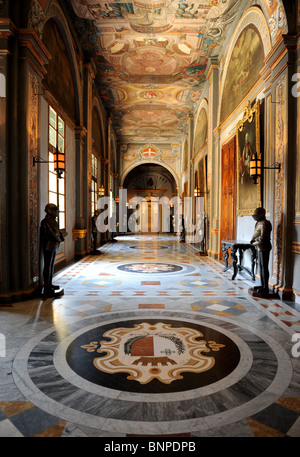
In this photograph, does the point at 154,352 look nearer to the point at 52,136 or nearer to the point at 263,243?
the point at 263,243

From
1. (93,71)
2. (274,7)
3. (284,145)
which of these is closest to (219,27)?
(274,7)

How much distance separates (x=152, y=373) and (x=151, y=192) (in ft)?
81.1

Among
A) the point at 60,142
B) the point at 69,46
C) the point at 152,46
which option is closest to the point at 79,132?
the point at 60,142

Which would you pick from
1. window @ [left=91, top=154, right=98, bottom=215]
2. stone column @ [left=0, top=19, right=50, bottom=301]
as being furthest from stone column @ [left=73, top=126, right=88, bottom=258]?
stone column @ [left=0, top=19, right=50, bottom=301]

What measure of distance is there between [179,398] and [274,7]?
6.33 meters

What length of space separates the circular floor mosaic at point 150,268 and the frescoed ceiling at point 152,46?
22.6ft

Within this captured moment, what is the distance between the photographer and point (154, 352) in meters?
2.92

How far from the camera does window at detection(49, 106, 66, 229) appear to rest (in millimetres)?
6953

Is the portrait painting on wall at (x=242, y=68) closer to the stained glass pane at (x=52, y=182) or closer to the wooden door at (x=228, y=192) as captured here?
the wooden door at (x=228, y=192)

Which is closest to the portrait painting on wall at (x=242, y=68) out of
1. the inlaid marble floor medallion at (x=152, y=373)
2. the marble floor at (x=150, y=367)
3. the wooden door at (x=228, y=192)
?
the wooden door at (x=228, y=192)

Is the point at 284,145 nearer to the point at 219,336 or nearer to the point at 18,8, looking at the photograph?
the point at 219,336

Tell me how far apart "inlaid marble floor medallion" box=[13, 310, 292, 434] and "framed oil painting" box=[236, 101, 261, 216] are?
368 cm

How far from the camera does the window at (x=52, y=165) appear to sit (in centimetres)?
695
